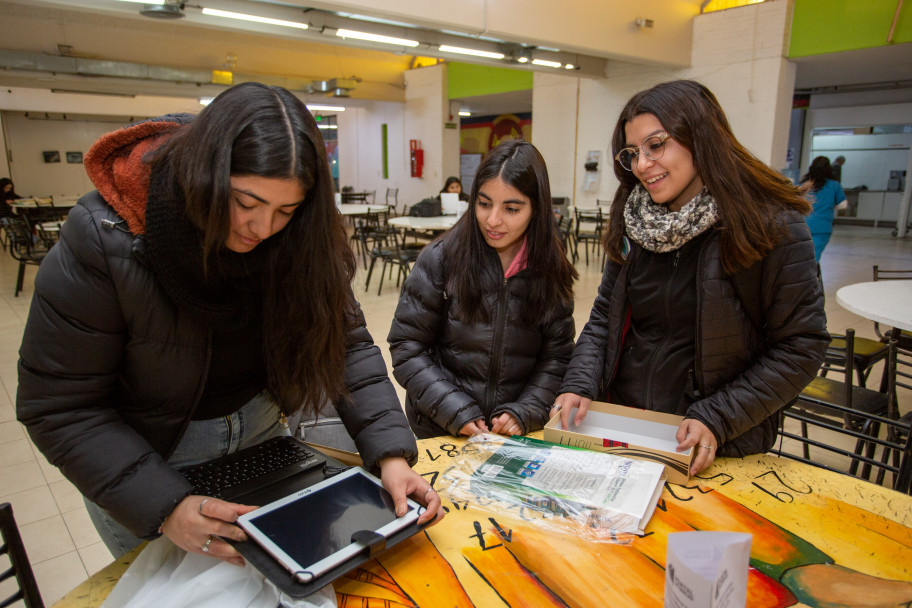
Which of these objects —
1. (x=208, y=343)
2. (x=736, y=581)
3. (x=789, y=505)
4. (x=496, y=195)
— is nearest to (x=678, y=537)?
(x=736, y=581)

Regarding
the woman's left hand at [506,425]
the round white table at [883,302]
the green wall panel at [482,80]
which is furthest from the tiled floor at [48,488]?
the green wall panel at [482,80]

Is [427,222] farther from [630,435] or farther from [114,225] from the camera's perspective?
[114,225]

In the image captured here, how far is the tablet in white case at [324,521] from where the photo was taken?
81 cm

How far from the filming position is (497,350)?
63.2 inches

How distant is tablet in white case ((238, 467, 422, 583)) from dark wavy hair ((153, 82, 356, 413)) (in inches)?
10.0

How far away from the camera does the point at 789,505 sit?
110cm

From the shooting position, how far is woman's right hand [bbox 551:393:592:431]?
1380 mm

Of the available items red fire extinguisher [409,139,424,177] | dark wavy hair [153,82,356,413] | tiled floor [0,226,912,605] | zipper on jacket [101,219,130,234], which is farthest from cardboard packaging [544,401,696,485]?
red fire extinguisher [409,139,424,177]

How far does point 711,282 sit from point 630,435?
42cm

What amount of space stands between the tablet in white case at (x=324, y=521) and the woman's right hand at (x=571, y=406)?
1.77ft

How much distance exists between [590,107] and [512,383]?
9605mm

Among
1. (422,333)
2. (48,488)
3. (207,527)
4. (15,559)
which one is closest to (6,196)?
(48,488)

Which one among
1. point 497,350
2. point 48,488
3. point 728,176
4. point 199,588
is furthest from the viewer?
point 48,488

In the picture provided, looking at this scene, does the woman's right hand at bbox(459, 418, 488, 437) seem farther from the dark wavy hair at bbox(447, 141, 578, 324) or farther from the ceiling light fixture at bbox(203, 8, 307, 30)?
the ceiling light fixture at bbox(203, 8, 307, 30)
